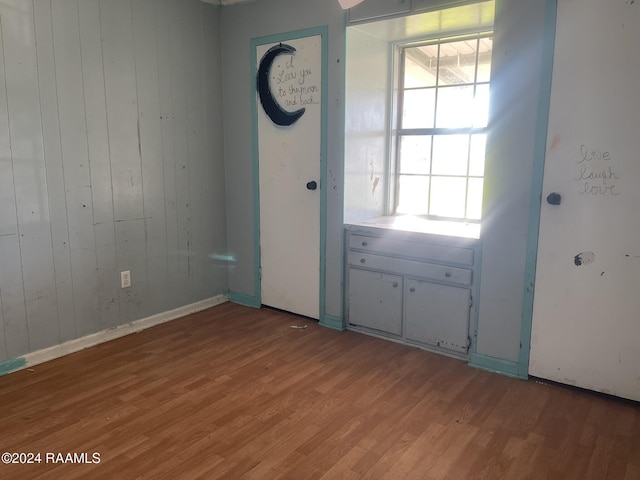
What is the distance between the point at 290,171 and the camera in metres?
3.63

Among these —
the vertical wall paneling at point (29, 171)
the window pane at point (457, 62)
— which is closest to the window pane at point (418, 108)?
the window pane at point (457, 62)

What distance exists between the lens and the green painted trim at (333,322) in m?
3.50

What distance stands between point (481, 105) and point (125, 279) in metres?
2.70

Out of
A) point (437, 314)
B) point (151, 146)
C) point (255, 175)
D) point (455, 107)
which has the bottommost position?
point (437, 314)

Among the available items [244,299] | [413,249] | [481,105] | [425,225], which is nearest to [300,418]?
[413,249]

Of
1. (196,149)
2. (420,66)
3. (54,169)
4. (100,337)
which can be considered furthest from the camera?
(196,149)

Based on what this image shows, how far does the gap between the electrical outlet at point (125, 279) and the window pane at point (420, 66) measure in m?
2.41

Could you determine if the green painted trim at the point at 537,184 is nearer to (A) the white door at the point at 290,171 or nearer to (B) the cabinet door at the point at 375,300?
(B) the cabinet door at the point at 375,300

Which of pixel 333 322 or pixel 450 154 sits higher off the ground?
pixel 450 154

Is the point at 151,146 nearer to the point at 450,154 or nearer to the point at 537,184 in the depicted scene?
the point at 450,154

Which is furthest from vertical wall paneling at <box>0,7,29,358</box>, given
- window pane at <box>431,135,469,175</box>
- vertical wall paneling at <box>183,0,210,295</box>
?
window pane at <box>431,135,469,175</box>

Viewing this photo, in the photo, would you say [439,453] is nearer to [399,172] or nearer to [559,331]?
[559,331]

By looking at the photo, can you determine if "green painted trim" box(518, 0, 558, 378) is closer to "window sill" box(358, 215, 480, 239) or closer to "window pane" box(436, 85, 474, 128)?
"window sill" box(358, 215, 480, 239)

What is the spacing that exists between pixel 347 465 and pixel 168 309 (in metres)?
2.15
